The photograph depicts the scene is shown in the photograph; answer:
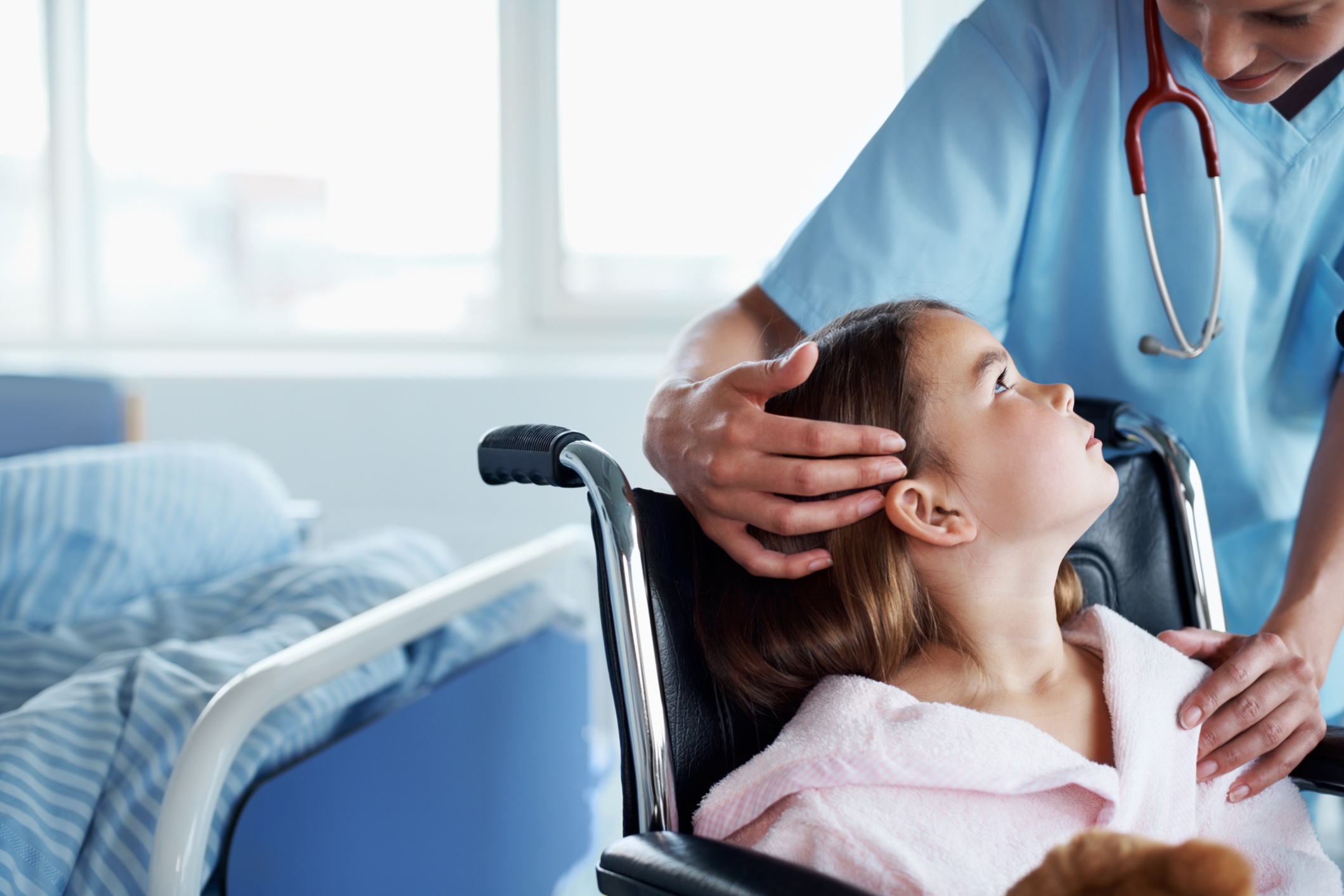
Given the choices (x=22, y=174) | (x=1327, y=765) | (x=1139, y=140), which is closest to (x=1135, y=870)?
(x=1327, y=765)

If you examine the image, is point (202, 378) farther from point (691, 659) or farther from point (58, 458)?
point (691, 659)

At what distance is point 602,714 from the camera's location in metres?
2.21

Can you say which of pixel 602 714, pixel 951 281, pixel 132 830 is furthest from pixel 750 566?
pixel 602 714

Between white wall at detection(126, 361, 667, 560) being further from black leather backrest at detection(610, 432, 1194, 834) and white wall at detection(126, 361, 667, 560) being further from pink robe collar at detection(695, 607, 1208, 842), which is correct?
pink robe collar at detection(695, 607, 1208, 842)

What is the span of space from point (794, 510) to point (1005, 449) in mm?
167

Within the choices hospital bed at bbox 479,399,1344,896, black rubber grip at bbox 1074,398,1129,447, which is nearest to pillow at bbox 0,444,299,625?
hospital bed at bbox 479,399,1344,896

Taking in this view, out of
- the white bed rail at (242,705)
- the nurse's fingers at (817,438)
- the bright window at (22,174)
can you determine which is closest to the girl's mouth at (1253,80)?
the nurse's fingers at (817,438)

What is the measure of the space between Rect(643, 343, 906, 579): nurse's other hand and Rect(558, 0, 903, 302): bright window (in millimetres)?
1481

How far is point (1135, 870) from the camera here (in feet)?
1.59

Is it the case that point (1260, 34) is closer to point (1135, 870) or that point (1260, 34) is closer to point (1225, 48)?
point (1225, 48)

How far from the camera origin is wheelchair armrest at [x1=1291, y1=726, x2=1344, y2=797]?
83cm

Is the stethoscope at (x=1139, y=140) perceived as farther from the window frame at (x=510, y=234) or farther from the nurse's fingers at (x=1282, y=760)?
the window frame at (x=510, y=234)

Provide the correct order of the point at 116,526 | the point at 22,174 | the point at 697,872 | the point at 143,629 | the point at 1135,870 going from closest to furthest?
the point at 1135,870
the point at 697,872
the point at 143,629
the point at 116,526
the point at 22,174

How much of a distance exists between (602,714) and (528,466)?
4.87 ft
